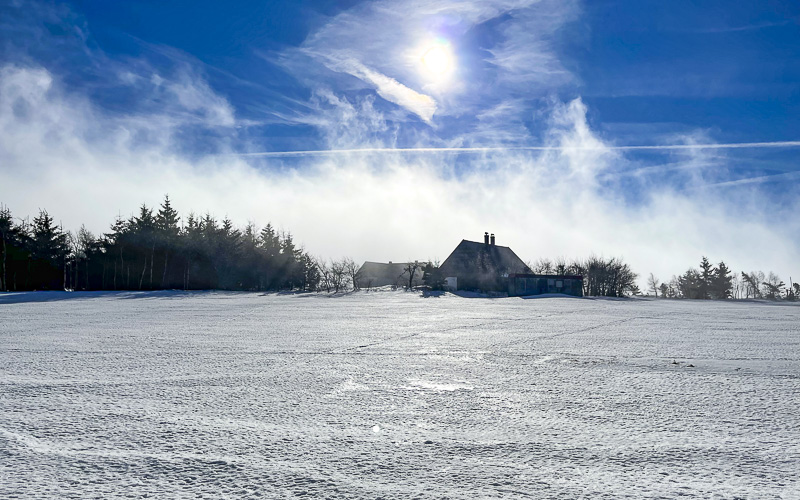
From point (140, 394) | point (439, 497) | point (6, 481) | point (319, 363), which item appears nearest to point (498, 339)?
point (319, 363)

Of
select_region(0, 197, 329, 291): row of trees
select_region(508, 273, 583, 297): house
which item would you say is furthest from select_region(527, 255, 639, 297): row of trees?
select_region(0, 197, 329, 291): row of trees

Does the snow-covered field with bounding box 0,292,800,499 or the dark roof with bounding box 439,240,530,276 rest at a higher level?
the dark roof with bounding box 439,240,530,276

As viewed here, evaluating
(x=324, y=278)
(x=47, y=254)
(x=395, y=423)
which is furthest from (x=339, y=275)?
(x=395, y=423)

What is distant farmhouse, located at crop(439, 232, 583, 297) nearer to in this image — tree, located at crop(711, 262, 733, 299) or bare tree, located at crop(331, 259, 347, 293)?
bare tree, located at crop(331, 259, 347, 293)

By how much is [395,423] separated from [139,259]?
37658 millimetres

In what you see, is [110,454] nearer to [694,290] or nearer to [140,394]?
[140,394]

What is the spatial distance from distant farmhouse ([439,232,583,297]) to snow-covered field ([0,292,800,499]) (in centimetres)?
3303

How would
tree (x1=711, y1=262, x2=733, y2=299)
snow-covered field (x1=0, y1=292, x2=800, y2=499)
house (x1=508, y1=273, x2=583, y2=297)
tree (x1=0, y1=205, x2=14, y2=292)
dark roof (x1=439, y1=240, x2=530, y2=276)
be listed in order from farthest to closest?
1. tree (x1=711, y1=262, x2=733, y2=299)
2. dark roof (x1=439, y1=240, x2=530, y2=276)
3. house (x1=508, y1=273, x2=583, y2=297)
4. tree (x1=0, y1=205, x2=14, y2=292)
5. snow-covered field (x1=0, y1=292, x2=800, y2=499)

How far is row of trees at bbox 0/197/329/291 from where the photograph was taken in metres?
34.7

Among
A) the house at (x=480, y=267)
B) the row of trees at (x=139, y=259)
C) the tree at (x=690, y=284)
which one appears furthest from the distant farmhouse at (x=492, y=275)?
the tree at (x=690, y=284)

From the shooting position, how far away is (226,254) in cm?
3769

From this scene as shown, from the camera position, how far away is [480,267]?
146 ft

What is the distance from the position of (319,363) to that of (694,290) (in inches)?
2395

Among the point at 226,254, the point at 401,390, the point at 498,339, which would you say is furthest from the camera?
the point at 226,254
